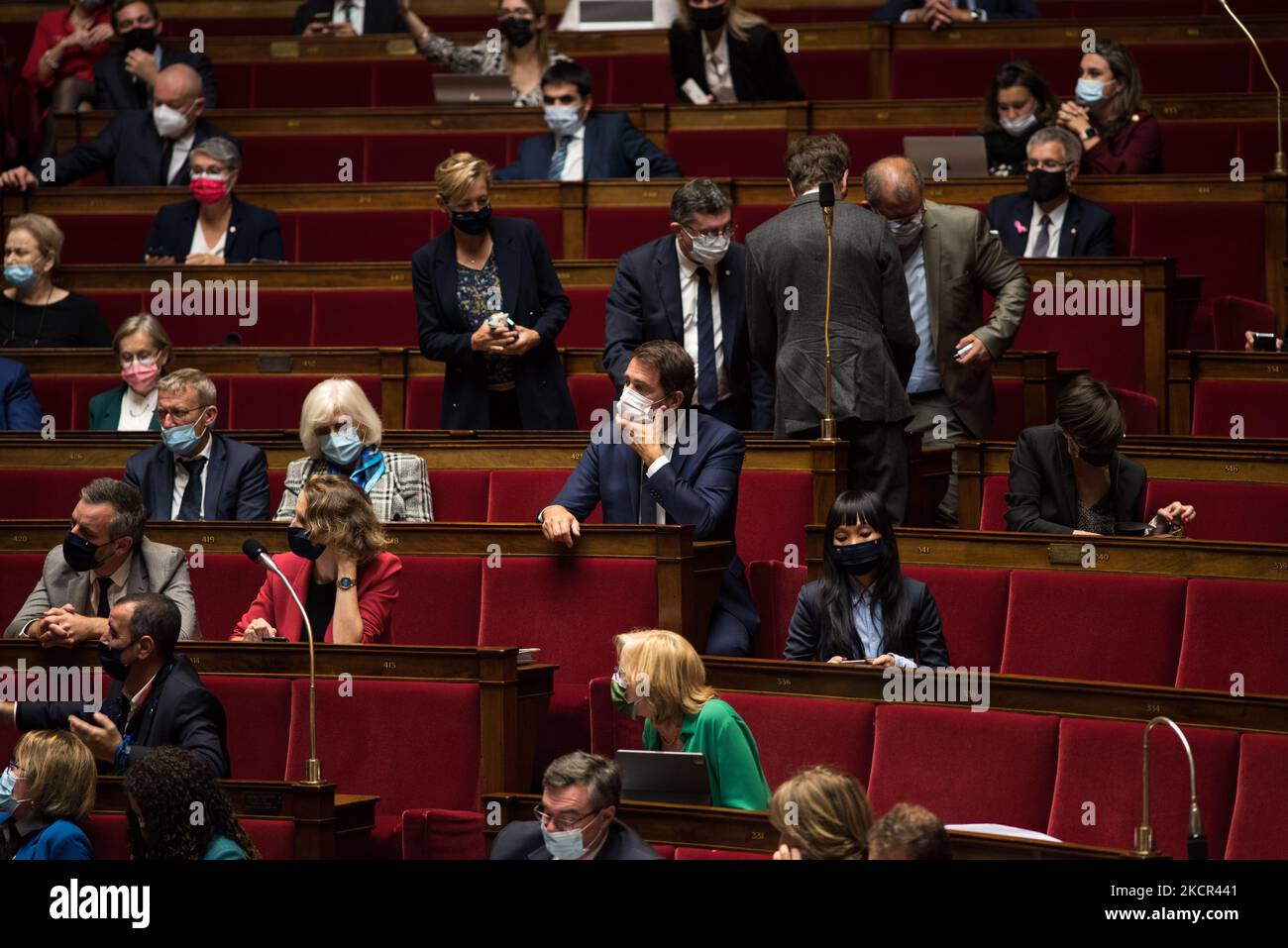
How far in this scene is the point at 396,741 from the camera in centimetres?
233

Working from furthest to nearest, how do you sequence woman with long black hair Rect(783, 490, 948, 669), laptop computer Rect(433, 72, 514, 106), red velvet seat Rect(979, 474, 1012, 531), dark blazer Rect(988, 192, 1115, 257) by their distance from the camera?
laptop computer Rect(433, 72, 514, 106) < dark blazer Rect(988, 192, 1115, 257) < red velvet seat Rect(979, 474, 1012, 531) < woman with long black hair Rect(783, 490, 948, 669)

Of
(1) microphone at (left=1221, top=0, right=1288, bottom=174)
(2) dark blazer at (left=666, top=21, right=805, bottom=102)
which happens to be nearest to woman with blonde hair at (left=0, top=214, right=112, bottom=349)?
(2) dark blazer at (left=666, top=21, right=805, bottom=102)

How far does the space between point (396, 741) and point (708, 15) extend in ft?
7.00

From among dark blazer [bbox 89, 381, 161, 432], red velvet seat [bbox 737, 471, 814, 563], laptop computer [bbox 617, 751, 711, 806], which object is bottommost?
laptop computer [bbox 617, 751, 711, 806]

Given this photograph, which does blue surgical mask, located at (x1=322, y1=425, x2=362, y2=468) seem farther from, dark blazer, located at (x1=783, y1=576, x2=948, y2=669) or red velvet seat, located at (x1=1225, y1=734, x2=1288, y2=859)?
red velvet seat, located at (x1=1225, y1=734, x2=1288, y2=859)

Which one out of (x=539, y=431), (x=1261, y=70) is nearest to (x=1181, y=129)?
(x=1261, y=70)

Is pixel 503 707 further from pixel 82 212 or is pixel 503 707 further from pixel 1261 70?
pixel 1261 70

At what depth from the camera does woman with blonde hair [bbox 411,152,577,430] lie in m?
3.11

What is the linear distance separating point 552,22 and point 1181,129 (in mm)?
1804

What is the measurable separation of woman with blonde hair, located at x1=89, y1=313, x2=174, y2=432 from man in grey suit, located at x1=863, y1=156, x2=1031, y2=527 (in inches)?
45.4

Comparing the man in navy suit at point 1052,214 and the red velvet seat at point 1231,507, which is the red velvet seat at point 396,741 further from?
the man in navy suit at point 1052,214

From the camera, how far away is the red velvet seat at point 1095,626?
7.82 feet

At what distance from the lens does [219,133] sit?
406 cm

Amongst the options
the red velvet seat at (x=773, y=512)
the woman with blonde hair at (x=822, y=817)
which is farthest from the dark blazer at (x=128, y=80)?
the woman with blonde hair at (x=822, y=817)
